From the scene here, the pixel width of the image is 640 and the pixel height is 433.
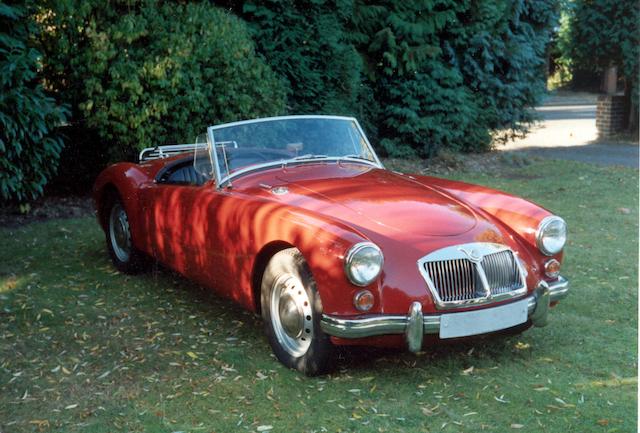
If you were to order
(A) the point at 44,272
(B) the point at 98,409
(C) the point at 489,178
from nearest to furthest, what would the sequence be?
(B) the point at 98,409
(A) the point at 44,272
(C) the point at 489,178

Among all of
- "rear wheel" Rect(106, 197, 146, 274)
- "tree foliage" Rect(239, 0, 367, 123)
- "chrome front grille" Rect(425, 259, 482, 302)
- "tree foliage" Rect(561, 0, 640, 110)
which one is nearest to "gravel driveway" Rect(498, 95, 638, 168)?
"tree foliage" Rect(561, 0, 640, 110)

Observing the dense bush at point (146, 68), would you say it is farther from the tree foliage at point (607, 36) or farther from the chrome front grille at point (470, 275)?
the tree foliage at point (607, 36)

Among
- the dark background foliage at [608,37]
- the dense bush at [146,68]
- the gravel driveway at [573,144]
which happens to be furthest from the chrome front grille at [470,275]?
the dark background foliage at [608,37]

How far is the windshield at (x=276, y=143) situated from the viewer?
5492mm

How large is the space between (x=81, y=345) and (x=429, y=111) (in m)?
9.76

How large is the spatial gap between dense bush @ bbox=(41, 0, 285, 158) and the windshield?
3.81 metres

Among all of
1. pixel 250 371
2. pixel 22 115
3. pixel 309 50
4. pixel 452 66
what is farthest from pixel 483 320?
pixel 452 66

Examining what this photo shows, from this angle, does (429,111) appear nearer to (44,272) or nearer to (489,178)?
(489,178)

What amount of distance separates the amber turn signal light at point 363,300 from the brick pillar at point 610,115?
1545cm

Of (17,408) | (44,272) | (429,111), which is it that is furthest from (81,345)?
(429,111)

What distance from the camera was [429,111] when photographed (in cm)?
1374

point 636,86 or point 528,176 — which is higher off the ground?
point 636,86

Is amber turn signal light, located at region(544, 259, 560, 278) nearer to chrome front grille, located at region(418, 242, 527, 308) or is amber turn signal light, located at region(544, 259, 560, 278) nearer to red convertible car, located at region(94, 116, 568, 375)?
red convertible car, located at region(94, 116, 568, 375)

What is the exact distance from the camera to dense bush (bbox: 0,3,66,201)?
→ 812cm
